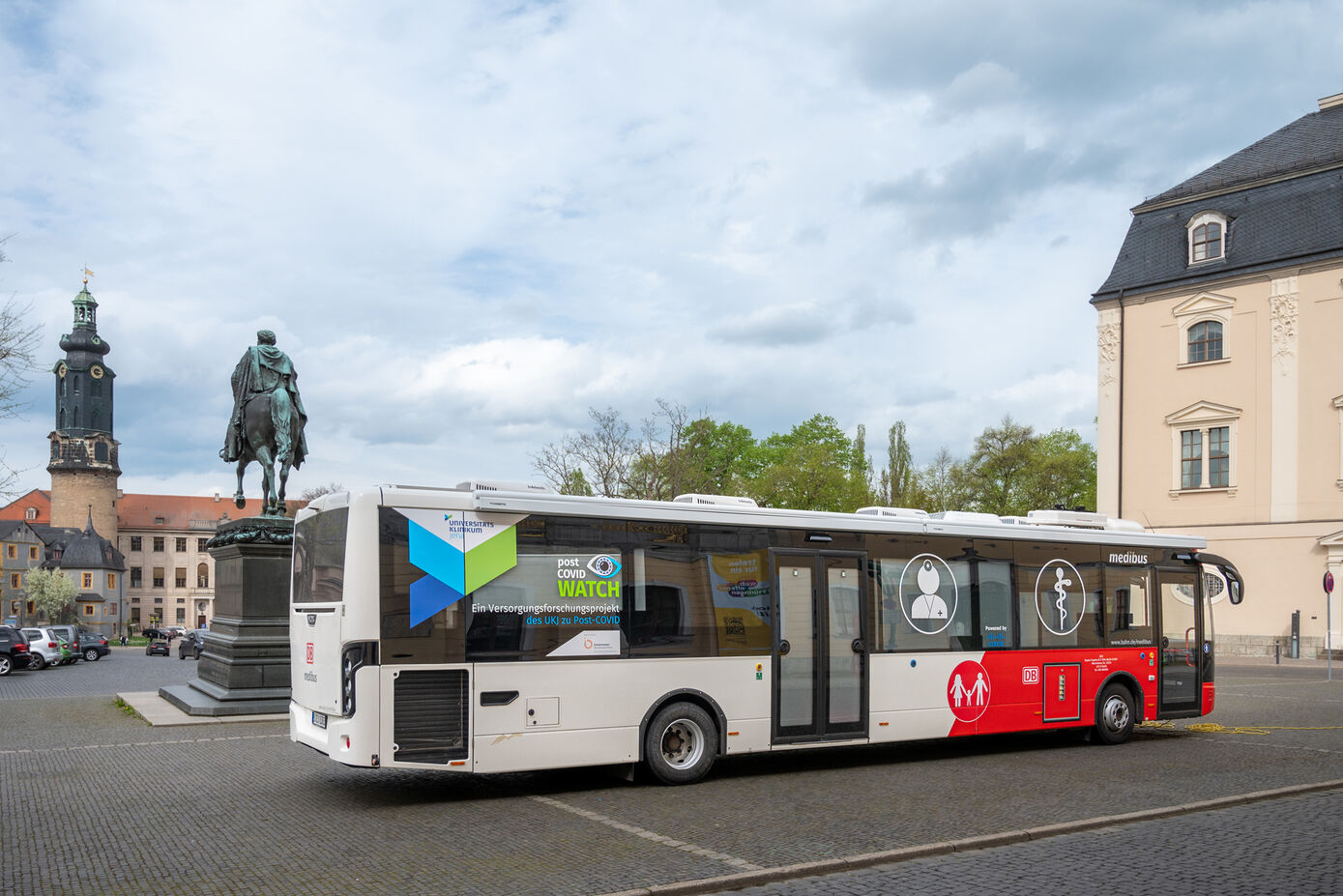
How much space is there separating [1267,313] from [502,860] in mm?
40918

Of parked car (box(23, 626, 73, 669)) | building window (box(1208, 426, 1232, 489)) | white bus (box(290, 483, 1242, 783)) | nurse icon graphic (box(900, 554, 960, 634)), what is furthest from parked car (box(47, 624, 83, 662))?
building window (box(1208, 426, 1232, 489))

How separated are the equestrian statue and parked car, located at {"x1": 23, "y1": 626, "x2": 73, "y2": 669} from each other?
24.7 metres

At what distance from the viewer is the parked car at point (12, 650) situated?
37375mm

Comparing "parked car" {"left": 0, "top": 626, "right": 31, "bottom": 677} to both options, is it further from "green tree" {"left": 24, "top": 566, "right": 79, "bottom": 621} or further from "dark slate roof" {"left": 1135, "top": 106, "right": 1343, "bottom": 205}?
"green tree" {"left": 24, "top": 566, "right": 79, "bottom": 621}

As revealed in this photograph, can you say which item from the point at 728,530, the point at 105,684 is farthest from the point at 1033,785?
the point at 105,684

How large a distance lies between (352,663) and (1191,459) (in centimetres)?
4060

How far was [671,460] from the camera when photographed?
48.8 meters

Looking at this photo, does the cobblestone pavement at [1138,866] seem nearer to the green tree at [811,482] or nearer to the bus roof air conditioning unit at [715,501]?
the bus roof air conditioning unit at [715,501]

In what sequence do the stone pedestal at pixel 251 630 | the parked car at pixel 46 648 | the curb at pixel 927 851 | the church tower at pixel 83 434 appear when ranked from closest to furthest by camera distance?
1. the curb at pixel 927 851
2. the stone pedestal at pixel 251 630
3. the parked car at pixel 46 648
4. the church tower at pixel 83 434

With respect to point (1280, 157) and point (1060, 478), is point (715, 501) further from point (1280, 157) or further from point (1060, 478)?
point (1060, 478)

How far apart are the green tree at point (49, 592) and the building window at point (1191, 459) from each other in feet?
337

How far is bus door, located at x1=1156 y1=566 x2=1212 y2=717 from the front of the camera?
51.9 ft

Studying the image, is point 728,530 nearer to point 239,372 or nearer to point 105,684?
point 239,372

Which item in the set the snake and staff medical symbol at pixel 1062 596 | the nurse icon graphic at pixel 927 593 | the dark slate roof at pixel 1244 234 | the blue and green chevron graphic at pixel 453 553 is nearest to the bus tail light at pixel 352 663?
the blue and green chevron graphic at pixel 453 553
